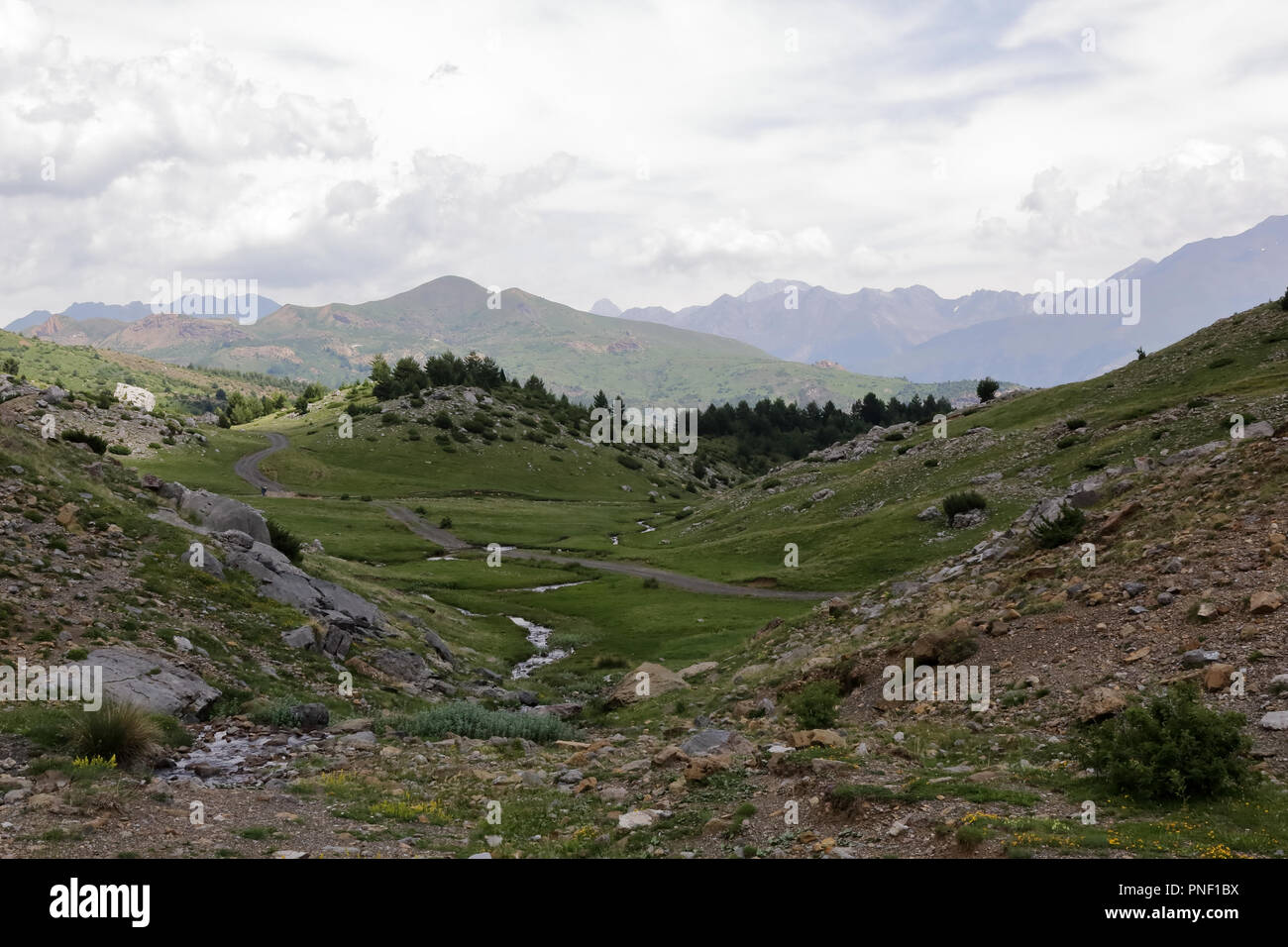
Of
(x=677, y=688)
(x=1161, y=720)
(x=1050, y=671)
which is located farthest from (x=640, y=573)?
(x=1161, y=720)

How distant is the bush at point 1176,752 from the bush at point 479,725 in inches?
659

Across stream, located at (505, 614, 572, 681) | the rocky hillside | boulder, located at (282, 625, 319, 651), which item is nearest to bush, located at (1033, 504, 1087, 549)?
the rocky hillside

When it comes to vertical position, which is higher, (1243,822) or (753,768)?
(1243,822)

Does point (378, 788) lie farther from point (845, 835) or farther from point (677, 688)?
point (677, 688)

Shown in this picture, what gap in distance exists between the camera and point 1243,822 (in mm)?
12227

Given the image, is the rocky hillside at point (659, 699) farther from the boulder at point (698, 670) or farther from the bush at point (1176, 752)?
the bush at point (1176, 752)

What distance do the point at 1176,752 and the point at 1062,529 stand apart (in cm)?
1600

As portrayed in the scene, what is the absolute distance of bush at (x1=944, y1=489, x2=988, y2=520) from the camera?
201 feet

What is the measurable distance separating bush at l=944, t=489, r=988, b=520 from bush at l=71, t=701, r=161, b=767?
55.6 m

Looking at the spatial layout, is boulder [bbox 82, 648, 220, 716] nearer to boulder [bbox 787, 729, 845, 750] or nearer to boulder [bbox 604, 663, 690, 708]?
boulder [bbox 604, 663, 690, 708]

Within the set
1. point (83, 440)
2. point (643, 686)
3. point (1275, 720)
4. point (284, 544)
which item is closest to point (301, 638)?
point (284, 544)

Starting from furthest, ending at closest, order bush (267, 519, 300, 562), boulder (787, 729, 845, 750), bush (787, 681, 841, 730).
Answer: bush (267, 519, 300, 562)
bush (787, 681, 841, 730)
boulder (787, 729, 845, 750)

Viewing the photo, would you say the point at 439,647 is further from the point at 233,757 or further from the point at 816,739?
the point at 816,739
